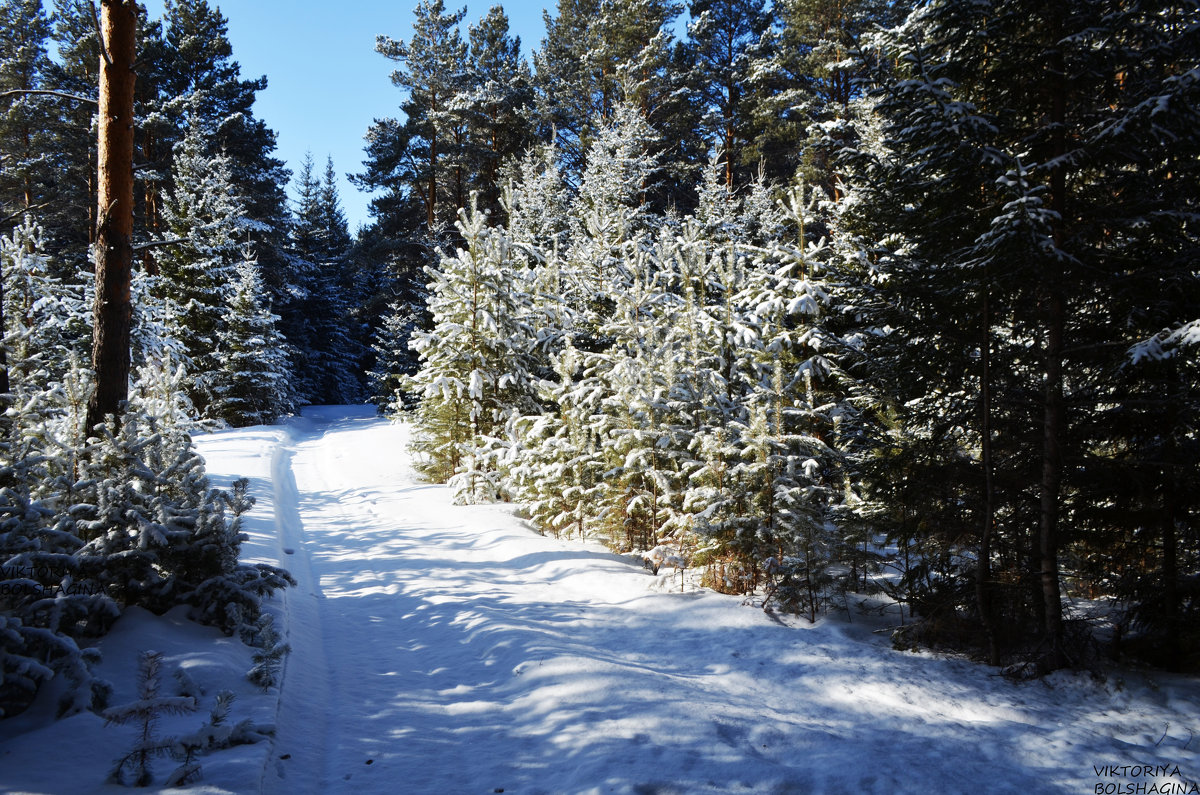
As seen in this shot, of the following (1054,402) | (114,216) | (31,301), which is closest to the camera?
(1054,402)

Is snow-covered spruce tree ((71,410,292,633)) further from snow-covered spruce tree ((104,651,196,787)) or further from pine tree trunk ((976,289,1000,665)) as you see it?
pine tree trunk ((976,289,1000,665))

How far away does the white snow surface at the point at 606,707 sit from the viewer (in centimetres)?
383

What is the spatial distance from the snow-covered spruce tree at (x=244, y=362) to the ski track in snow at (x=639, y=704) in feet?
63.4

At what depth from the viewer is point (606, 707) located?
4648 mm

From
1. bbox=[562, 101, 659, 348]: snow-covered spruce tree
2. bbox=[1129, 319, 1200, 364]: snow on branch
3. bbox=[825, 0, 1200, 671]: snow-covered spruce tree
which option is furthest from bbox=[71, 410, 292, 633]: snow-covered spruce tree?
bbox=[562, 101, 659, 348]: snow-covered spruce tree

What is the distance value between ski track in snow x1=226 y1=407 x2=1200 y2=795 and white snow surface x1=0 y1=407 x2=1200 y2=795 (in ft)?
0.06

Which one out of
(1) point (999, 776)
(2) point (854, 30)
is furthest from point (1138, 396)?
(2) point (854, 30)

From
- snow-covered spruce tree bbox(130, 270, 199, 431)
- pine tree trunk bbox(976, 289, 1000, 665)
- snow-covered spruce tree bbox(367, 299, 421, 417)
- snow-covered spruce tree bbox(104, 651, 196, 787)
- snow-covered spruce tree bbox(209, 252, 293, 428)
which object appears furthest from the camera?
snow-covered spruce tree bbox(367, 299, 421, 417)

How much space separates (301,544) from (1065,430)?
10033 millimetres

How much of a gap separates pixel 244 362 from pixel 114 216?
2021cm

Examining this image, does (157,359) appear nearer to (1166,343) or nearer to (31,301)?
(31,301)

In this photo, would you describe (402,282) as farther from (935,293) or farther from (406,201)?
(935,293)

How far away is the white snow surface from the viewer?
3830 mm

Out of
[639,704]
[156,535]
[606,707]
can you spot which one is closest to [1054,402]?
[639,704]
